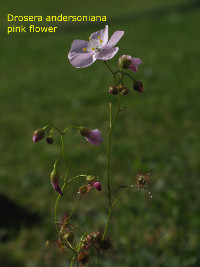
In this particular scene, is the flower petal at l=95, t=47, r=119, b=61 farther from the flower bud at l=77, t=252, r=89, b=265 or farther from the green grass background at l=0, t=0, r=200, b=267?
the flower bud at l=77, t=252, r=89, b=265

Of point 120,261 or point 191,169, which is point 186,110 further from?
point 120,261

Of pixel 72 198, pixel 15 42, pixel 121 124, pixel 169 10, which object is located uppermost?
pixel 169 10

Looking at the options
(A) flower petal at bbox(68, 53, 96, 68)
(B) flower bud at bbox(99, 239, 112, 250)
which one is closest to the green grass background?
(A) flower petal at bbox(68, 53, 96, 68)

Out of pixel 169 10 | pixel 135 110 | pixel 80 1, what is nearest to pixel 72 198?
pixel 135 110

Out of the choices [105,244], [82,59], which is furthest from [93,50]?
[105,244]

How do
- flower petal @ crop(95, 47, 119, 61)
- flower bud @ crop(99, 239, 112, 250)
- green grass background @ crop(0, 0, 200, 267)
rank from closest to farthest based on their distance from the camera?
1. flower petal @ crop(95, 47, 119, 61)
2. flower bud @ crop(99, 239, 112, 250)
3. green grass background @ crop(0, 0, 200, 267)

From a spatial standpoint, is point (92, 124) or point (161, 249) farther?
point (92, 124)
